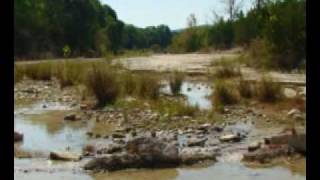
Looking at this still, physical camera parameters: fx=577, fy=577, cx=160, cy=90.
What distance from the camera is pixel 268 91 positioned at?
11.9 meters

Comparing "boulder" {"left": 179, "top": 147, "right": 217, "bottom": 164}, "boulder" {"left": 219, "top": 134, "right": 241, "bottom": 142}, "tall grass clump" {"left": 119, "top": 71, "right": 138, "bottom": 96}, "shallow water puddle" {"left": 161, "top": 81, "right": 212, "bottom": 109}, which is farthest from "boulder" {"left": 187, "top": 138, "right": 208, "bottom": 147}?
"tall grass clump" {"left": 119, "top": 71, "right": 138, "bottom": 96}

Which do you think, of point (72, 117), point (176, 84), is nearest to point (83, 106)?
point (72, 117)

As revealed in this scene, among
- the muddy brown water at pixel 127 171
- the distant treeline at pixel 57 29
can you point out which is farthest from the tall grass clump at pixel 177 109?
the distant treeline at pixel 57 29

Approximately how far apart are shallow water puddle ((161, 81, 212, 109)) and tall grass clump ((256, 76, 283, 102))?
1096 mm

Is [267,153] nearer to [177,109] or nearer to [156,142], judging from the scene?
[156,142]

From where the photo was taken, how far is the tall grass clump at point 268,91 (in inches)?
464

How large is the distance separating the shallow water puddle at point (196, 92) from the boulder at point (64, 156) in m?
5.06

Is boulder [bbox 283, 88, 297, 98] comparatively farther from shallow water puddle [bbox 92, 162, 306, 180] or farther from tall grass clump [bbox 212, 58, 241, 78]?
shallow water puddle [bbox 92, 162, 306, 180]

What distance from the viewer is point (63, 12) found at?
39.2 meters

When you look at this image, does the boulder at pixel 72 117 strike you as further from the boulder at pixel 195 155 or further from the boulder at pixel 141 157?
the boulder at pixel 141 157

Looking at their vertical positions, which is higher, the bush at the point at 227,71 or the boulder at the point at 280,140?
the bush at the point at 227,71

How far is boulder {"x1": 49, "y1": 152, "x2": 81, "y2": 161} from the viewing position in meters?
6.55
